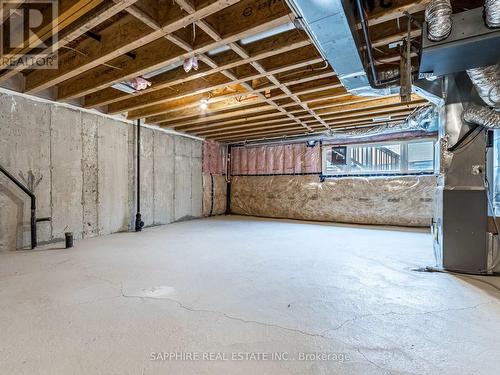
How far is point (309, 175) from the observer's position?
650cm

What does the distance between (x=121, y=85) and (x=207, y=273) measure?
2555mm

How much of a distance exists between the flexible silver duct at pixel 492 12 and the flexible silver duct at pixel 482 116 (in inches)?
34.2

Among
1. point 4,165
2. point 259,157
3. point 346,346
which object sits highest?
point 259,157

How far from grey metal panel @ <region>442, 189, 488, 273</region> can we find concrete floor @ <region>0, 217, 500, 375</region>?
0.19m

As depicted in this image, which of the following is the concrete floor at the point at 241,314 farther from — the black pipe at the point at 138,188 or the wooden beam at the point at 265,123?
the wooden beam at the point at 265,123

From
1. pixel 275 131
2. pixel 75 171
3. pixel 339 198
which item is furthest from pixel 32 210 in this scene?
pixel 339 198

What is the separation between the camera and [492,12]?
161 cm

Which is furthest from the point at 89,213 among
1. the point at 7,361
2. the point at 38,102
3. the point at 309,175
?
the point at 309,175

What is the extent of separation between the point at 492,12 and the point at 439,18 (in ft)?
0.90

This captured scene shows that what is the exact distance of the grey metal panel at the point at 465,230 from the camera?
95.0 inches

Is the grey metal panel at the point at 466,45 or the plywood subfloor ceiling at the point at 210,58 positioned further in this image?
the plywood subfloor ceiling at the point at 210,58

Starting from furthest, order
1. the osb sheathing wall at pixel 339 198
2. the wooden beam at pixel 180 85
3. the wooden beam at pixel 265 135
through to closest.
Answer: the wooden beam at pixel 265 135
the osb sheathing wall at pixel 339 198
the wooden beam at pixel 180 85

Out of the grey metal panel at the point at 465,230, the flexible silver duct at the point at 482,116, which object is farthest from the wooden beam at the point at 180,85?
the grey metal panel at the point at 465,230

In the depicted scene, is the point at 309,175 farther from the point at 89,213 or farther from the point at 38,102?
the point at 38,102
